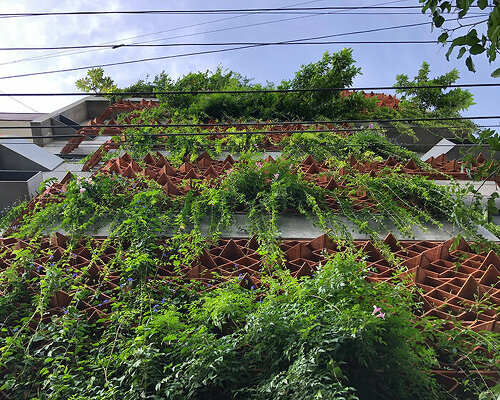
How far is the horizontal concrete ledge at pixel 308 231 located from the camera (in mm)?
5135

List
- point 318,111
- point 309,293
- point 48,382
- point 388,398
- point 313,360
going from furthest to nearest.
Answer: point 318,111
point 309,293
point 48,382
point 388,398
point 313,360

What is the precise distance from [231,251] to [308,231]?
98cm

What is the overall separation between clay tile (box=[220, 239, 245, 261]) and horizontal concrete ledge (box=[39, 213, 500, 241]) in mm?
313

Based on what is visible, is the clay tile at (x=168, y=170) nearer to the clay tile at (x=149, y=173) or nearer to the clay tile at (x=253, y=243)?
the clay tile at (x=149, y=173)

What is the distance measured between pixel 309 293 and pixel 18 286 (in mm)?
2706

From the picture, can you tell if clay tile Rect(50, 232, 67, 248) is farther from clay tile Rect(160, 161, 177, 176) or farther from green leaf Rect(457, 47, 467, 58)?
green leaf Rect(457, 47, 467, 58)

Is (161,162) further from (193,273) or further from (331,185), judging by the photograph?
(193,273)

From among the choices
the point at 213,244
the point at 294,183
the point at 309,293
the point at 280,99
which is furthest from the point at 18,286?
the point at 280,99

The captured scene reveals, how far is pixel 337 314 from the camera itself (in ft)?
→ 10.5

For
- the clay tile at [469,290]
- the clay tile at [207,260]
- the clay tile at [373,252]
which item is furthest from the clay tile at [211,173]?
the clay tile at [469,290]

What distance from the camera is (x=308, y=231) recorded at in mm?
5254

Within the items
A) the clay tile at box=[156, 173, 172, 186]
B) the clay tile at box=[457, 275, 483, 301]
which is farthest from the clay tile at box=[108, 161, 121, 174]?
the clay tile at box=[457, 275, 483, 301]

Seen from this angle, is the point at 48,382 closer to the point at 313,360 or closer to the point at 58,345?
the point at 58,345

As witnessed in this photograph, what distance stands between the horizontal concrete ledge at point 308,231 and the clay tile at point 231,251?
1.03 ft
